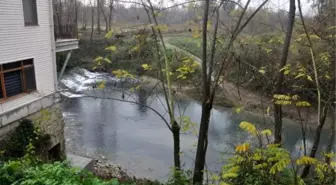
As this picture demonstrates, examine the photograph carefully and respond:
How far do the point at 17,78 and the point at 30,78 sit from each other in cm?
58

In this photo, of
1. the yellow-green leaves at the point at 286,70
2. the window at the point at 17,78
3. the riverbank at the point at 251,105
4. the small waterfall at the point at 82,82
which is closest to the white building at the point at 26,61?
the window at the point at 17,78

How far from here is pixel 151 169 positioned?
491 inches

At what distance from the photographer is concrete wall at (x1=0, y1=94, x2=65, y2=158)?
28.8 feet

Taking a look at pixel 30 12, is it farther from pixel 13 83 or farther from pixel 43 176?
pixel 43 176

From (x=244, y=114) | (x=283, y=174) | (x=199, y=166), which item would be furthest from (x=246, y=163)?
(x=244, y=114)

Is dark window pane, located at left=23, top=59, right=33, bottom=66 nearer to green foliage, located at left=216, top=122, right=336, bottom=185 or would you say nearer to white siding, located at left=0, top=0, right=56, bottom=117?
white siding, located at left=0, top=0, right=56, bottom=117

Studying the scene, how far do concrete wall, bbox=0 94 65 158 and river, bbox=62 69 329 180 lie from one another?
266cm

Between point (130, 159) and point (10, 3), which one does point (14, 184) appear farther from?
point (130, 159)

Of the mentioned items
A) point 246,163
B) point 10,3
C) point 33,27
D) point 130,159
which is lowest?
point 130,159

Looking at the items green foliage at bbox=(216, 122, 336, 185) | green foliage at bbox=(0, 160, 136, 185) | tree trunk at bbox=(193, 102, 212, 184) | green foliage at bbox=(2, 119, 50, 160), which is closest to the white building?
green foliage at bbox=(2, 119, 50, 160)

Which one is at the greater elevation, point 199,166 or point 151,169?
point 199,166

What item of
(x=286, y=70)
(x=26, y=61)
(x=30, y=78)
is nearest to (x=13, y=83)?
(x=30, y=78)

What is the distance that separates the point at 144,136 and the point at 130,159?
2.44 meters

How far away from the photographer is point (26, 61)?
9586 millimetres
